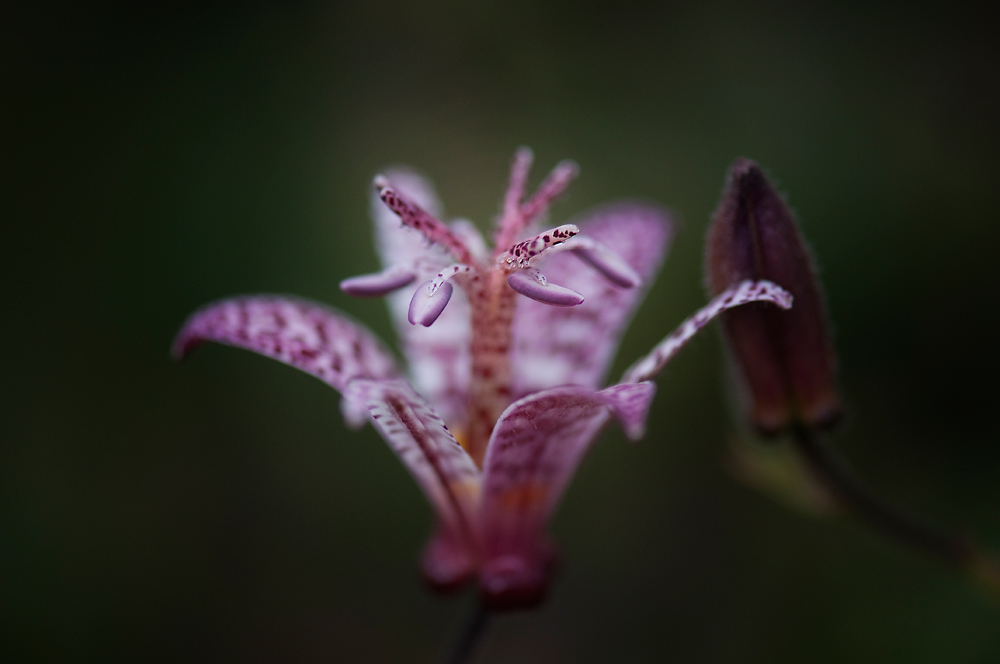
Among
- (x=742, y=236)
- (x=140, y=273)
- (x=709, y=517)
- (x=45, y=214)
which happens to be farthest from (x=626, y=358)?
(x=45, y=214)

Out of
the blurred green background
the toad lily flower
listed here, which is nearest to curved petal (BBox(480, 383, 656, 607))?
the toad lily flower

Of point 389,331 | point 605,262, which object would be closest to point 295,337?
point 605,262

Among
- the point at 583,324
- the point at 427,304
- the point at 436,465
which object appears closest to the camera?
the point at 427,304

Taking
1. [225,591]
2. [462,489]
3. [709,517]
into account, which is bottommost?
[225,591]

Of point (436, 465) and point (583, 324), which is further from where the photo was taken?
point (583, 324)

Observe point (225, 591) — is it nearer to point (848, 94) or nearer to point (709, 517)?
point (709, 517)

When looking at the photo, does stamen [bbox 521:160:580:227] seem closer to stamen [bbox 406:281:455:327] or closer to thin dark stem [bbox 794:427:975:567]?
stamen [bbox 406:281:455:327]

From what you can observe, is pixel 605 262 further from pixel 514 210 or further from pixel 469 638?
pixel 469 638
